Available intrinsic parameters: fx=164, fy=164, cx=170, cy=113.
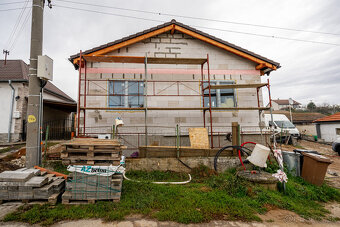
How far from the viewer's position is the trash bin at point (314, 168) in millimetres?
5137

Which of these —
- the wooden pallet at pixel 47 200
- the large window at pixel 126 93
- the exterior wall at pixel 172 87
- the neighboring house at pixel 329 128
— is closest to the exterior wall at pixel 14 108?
the exterior wall at pixel 172 87

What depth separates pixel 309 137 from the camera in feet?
58.3

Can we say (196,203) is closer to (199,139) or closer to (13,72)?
(199,139)

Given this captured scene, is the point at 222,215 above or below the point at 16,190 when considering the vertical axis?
below

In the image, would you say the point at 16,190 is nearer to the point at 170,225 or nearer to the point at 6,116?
the point at 170,225

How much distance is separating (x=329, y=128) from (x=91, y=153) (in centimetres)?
2180

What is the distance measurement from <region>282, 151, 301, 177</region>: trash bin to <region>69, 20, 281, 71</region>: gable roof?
489 cm

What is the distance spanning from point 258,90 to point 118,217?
28.3 ft

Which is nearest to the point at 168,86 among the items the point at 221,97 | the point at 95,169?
the point at 221,97

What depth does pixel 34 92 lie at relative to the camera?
457 cm

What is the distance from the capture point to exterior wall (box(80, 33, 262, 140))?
26.5 feet

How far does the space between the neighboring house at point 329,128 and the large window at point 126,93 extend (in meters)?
18.9

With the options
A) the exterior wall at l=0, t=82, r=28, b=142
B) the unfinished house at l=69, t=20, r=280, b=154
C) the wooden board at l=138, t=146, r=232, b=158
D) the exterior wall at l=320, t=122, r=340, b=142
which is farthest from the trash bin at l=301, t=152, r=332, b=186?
the exterior wall at l=320, t=122, r=340, b=142

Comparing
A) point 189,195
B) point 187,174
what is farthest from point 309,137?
point 189,195
